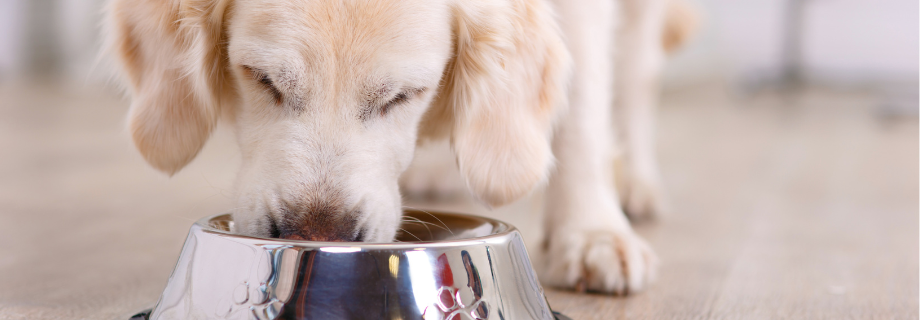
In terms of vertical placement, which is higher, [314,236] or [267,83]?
[267,83]

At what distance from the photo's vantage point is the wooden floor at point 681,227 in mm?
1253

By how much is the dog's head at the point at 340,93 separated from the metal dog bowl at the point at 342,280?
4.1 inches

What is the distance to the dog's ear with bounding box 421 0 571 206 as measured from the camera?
1235 millimetres

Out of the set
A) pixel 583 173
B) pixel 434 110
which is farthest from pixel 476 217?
pixel 583 173

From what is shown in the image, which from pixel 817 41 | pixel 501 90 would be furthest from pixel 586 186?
pixel 817 41

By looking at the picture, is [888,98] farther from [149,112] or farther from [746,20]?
[149,112]

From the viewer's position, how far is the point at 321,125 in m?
1.05

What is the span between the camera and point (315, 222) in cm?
99

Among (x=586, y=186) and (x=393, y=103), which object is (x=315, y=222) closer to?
(x=393, y=103)

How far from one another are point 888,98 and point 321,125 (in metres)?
Result: 6.45

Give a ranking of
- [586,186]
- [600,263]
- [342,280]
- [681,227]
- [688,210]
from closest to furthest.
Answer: [342,280]
[600,263]
[586,186]
[681,227]
[688,210]

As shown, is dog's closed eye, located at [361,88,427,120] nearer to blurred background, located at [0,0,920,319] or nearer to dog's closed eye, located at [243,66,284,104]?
dog's closed eye, located at [243,66,284,104]

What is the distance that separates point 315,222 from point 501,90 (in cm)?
41

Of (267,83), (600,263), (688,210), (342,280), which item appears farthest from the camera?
(688,210)
